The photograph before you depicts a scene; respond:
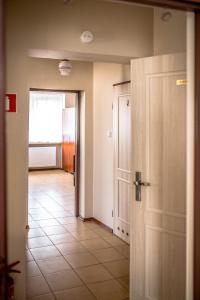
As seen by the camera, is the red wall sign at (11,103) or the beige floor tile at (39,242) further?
the beige floor tile at (39,242)

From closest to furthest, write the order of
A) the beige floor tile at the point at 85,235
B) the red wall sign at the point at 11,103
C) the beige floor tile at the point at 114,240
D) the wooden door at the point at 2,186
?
1. the wooden door at the point at 2,186
2. the red wall sign at the point at 11,103
3. the beige floor tile at the point at 114,240
4. the beige floor tile at the point at 85,235

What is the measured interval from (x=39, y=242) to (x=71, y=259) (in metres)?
0.74

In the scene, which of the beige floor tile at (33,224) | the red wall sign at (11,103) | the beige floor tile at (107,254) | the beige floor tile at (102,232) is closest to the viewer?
the red wall sign at (11,103)

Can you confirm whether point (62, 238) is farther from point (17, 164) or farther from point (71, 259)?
point (17, 164)

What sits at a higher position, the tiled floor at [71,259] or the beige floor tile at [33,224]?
the beige floor tile at [33,224]

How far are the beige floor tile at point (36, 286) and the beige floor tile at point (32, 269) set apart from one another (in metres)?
0.09

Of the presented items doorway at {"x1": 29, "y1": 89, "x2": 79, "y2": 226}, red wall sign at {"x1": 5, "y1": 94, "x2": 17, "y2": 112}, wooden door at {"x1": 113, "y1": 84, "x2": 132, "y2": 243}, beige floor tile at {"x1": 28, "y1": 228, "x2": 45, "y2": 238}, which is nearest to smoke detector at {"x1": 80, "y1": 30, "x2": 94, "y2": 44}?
red wall sign at {"x1": 5, "y1": 94, "x2": 17, "y2": 112}

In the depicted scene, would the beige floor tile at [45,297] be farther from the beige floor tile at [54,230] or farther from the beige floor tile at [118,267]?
the beige floor tile at [54,230]

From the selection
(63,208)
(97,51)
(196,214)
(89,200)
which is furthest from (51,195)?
(196,214)

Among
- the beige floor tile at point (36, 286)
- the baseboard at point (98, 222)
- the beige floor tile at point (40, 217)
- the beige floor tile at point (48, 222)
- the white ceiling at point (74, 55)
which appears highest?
the white ceiling at point (74, 55)

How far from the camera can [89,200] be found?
17.8 feet

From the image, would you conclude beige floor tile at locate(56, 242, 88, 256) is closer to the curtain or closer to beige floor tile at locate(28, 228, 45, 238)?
beige floor tile at locate(28, 228, 45, 238)

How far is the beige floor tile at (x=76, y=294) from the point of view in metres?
3.02

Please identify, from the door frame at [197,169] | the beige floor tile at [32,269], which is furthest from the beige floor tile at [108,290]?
the door frame at [197,169]
